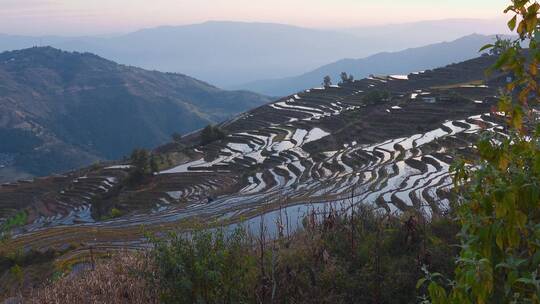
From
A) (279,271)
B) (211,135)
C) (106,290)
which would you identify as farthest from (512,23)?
(211,135)

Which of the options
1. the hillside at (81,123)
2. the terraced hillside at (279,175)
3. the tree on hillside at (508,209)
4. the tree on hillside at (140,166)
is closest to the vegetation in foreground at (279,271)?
the tree on hillside at (508,209)

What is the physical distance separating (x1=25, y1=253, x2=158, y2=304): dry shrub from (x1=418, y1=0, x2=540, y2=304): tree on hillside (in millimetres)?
5413

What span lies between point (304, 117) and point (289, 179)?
1101 inches

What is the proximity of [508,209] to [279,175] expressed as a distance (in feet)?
117

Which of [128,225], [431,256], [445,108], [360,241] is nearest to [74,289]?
[360,241]

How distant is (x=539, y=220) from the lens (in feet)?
9.36

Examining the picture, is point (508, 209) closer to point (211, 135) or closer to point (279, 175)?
point (279, 175)

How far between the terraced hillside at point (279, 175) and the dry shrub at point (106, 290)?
531 inches

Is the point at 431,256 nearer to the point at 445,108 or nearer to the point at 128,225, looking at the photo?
the point at 128,225

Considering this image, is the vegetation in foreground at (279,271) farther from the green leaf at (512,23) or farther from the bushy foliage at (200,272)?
the green leaf at (512,23)

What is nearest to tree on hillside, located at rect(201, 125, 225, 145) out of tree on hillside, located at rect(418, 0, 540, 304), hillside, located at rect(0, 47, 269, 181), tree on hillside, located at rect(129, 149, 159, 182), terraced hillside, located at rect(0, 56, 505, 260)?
terraced hillside, located at rect(0, 56, 505, 260)

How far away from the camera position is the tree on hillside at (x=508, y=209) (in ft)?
8.04

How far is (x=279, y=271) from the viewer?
7.81 meters

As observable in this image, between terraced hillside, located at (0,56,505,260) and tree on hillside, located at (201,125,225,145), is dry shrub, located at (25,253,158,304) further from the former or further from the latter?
tree on hillside, located at (201,125,225,145)
